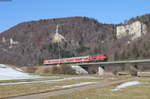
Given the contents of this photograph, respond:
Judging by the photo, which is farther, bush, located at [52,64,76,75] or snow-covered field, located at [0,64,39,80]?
bush, located at [52,64,76,75]

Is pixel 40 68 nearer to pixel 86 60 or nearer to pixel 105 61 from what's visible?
pixel 86 60

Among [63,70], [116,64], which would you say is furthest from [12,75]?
[116,64]

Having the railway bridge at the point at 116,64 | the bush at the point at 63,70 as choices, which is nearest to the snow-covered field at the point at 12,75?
the bush at the point at 63,70

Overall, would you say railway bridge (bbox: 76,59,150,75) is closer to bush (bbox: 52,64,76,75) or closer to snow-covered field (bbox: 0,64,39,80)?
bush (bbox: 52,64,76,75)

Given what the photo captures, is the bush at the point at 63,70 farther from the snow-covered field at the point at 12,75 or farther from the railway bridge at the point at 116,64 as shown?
the snow-covered field at the point at 12,75

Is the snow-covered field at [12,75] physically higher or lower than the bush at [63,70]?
higher

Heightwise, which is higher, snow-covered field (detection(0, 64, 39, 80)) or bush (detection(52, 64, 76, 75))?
snow-covered field (detection(0, 64, 39, 80))

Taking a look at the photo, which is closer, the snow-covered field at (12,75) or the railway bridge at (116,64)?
the snow-covered field at (12,75)

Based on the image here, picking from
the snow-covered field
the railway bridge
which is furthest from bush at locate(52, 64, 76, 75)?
the snow-covered field

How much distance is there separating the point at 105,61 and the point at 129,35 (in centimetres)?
11551

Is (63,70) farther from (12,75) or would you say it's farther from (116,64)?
(12,75)

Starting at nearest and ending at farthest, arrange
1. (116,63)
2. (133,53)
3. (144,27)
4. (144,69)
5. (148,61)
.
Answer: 1. (148,61)
2. (116,63)
3. (144,69)
4. (133,53)
5. (144,27)

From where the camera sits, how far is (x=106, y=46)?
649 feet

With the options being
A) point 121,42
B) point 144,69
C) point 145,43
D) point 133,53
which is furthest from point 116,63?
point 121,42
